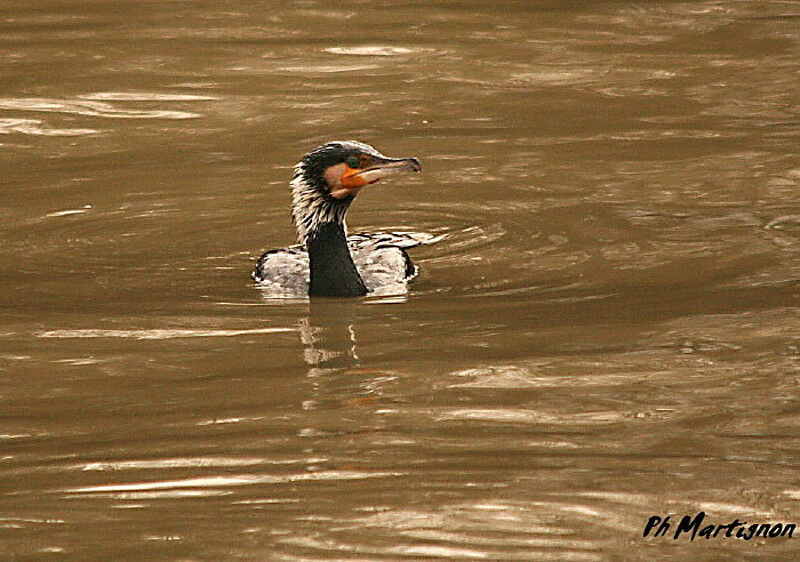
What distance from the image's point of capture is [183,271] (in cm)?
1097

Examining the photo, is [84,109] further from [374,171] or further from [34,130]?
[374,171]

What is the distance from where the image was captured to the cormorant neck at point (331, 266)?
34.4ft

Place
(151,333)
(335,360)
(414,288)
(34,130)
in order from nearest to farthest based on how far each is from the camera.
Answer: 1. (335,360)
2. (151,333)
3. (414,288)
4. (34,130)

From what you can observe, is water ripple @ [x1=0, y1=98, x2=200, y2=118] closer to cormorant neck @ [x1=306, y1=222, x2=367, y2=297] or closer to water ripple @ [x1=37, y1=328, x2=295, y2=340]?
cormorant neck @ [x1=306, y1=222, x2=367, y2=297]

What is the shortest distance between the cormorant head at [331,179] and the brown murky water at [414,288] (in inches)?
20.9

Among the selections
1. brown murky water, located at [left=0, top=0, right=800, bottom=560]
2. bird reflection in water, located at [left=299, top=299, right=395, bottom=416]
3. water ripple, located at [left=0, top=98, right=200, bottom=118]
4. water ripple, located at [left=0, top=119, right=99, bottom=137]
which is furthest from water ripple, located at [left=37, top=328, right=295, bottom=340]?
water ripple, located at [left=0, top=98, right=200, bottom=118]

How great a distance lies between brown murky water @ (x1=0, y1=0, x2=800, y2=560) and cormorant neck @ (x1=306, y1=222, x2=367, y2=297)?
17 cm

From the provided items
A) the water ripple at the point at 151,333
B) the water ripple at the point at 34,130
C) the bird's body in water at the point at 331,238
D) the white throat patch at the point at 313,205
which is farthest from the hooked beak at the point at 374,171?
the water ripple at the point at 34,130

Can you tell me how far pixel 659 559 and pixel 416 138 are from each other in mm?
8457

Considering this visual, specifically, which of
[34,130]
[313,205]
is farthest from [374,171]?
[34,130]

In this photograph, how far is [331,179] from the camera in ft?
34.5

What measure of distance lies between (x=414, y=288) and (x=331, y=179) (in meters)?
0.76

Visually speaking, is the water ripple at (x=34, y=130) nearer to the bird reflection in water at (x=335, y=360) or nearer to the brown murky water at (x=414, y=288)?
the brown murky water at (x=414, y=288)

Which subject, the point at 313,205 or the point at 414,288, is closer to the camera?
the point at 414,288
